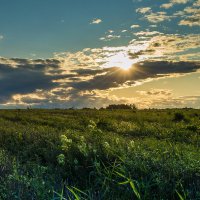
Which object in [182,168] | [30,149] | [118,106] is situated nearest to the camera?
[182,168]

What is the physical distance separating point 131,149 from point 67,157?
133cm

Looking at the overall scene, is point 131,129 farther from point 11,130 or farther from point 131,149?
point 131,149

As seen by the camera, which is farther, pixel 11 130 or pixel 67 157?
pixel 11 130

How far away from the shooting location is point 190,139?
13.8 metres

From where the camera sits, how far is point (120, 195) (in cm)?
563

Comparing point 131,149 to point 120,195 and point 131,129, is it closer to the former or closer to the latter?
point 120,195

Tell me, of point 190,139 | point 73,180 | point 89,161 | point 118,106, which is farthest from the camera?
point 118,106

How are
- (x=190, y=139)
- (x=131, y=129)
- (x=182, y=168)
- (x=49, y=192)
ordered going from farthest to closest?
(x=131, y=129)
(x=190, y=139)
(x=182, y=168)
(x=49, y=192)

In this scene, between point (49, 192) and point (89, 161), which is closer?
point (49, 192)

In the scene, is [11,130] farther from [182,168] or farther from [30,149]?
[182,168]

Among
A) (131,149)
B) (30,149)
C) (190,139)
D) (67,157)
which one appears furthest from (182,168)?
(190,139)

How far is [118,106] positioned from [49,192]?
43247mm

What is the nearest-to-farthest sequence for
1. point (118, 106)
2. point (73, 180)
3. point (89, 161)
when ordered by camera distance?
point (73, 180) < point (89, 161) < point (118, 106)

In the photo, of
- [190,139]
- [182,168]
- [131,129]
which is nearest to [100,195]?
[182,168]
